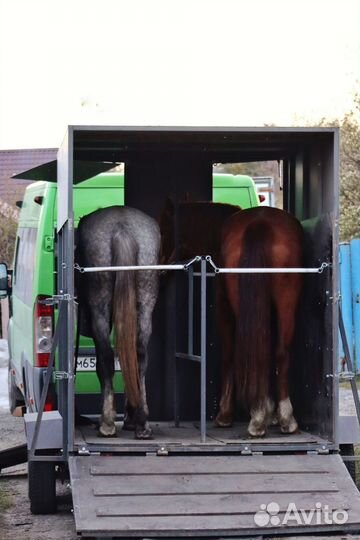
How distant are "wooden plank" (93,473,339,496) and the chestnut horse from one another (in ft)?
2.35

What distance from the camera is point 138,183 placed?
8773 millimetres

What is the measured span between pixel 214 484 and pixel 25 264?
494 centimetres

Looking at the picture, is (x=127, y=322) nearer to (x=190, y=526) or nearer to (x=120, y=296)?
(x=120, y=296)

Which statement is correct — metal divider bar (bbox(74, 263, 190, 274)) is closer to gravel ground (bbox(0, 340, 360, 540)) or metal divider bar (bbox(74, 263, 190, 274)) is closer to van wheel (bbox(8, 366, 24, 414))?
gravel ground (bbox(0, 340, 360, 540))

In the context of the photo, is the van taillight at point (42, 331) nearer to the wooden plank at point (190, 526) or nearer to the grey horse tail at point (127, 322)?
the grey horse tail at point (127, 322)

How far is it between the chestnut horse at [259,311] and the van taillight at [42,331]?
179cm

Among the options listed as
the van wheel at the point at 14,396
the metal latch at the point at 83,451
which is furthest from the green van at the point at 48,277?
the metal latch at the point at 83,451

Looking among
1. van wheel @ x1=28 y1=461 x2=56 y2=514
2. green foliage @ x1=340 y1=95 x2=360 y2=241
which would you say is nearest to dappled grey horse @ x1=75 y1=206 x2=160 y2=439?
van wheel @ x1=28 y1=461 x2=56 y2=514

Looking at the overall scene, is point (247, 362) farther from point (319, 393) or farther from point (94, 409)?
point (94, 409)

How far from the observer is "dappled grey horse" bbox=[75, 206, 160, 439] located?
7.46 metres

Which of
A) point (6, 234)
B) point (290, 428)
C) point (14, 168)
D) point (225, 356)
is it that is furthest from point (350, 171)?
point (290, 428)

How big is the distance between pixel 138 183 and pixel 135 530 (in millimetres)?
3300

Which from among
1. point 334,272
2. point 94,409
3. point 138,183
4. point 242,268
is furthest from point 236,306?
point 94,409

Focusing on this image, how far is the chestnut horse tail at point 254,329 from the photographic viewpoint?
7.50 metres
